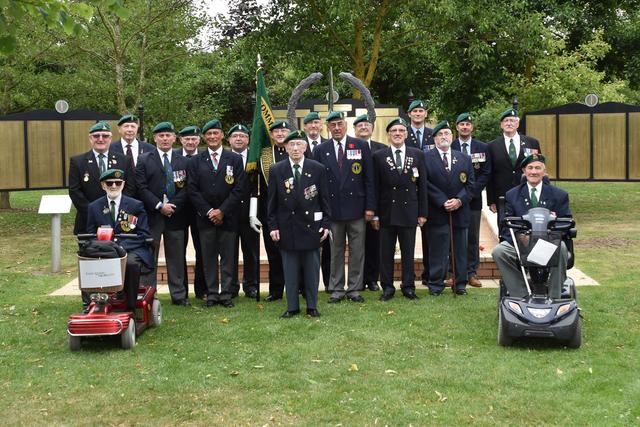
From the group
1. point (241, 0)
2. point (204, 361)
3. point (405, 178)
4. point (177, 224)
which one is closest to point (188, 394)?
point (204, 361)

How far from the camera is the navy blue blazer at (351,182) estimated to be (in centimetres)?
816

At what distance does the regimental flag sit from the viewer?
823cm

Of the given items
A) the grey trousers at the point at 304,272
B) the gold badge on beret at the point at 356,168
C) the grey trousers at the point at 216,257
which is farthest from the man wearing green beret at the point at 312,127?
the grey trousers at the point at 304,272

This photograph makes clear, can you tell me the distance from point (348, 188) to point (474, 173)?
1582 millimetres

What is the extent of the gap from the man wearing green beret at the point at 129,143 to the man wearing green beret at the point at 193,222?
0.40 meters

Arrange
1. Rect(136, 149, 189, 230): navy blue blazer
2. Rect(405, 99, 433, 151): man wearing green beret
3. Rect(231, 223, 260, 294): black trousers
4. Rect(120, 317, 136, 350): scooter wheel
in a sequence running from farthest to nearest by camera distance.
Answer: Rect(405, 99, 433, 151): man wearing green beret → Rect(231, 223, 260, 294): black trousers → Rect(136, 149, 189, 230): navy blue blazer → Rect(120, 317, 136, 350): scooter wheel

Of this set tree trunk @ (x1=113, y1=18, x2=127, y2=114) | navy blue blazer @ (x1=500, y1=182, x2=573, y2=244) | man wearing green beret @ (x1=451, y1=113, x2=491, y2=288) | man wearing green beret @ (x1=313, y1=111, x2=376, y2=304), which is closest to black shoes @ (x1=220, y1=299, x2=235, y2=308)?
man wearing green beret @ (x1=313, y1=111, x2=376, y2=304)

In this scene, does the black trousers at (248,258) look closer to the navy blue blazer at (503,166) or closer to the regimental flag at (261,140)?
the regimental flag at (261,140)

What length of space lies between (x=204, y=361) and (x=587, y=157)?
35.7 feet

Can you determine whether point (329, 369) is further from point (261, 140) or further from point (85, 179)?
point (85, 179)

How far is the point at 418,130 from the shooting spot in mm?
9266

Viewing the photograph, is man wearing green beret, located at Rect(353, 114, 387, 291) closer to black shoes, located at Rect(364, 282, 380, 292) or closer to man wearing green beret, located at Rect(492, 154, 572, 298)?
black shoes, located at Rect(364, 282, 380, 292)

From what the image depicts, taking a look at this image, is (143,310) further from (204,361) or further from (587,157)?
(587,157)

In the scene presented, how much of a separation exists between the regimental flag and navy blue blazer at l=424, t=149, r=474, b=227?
164 cm
